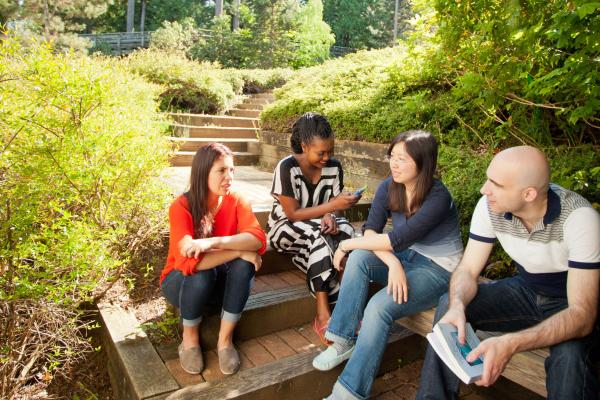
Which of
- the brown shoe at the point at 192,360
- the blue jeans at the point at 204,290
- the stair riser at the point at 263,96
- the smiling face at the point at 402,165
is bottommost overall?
the brown shoe at the point at 192,360

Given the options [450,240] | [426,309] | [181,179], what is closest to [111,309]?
[426,309]

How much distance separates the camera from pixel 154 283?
3.37 metres

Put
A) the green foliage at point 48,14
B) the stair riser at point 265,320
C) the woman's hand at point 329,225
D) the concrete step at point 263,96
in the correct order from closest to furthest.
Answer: the stair riser at point 265,320
the woman's hand at point 329,225
the concrete step at point 263,96
the green foliage at point 48,14

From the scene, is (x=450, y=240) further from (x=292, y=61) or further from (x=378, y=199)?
(x=292, y=61)

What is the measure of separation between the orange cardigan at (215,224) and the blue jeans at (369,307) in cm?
60

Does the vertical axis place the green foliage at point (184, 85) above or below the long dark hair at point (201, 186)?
above

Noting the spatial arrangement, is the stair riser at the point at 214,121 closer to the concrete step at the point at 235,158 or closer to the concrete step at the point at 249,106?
the concrete step at the point at 235,158

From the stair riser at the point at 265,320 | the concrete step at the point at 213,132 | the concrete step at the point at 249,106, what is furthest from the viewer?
the concrete step at the point at 249,106

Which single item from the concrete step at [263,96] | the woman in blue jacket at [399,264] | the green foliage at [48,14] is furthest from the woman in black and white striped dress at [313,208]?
the green foliage at [48,14]

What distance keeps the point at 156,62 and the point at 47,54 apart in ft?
22.6

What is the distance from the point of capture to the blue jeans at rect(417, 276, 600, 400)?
5.30 feet

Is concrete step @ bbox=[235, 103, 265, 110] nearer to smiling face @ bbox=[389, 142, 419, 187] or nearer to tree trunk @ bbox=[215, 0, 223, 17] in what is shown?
smiling face @ bbox=[389, 142, 419, 187]

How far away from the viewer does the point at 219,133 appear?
802cm

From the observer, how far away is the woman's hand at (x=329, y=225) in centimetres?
281
